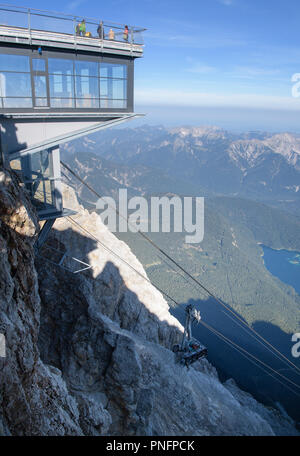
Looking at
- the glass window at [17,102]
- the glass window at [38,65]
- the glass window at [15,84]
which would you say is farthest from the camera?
the glass window at [38,65]

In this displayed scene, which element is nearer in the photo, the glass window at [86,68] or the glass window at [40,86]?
the glass window at [40,86]

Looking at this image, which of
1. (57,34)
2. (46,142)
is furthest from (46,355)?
(57,34)

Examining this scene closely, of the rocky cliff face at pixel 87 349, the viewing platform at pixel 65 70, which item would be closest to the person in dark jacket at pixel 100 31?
the viewing platform at pixel 65 70

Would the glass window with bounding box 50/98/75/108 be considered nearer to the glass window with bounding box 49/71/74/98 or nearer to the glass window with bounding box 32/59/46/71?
the glass window with bounding box 49/71/74/98

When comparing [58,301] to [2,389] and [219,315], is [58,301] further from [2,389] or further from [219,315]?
[219,315]

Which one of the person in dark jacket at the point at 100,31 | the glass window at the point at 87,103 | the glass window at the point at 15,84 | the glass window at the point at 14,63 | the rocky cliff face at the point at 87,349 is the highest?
the person in dark jacket at the point at 100,31

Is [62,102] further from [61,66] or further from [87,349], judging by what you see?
[87,349]

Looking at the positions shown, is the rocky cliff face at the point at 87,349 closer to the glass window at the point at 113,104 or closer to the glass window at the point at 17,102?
the glass window at the point at 17,102
